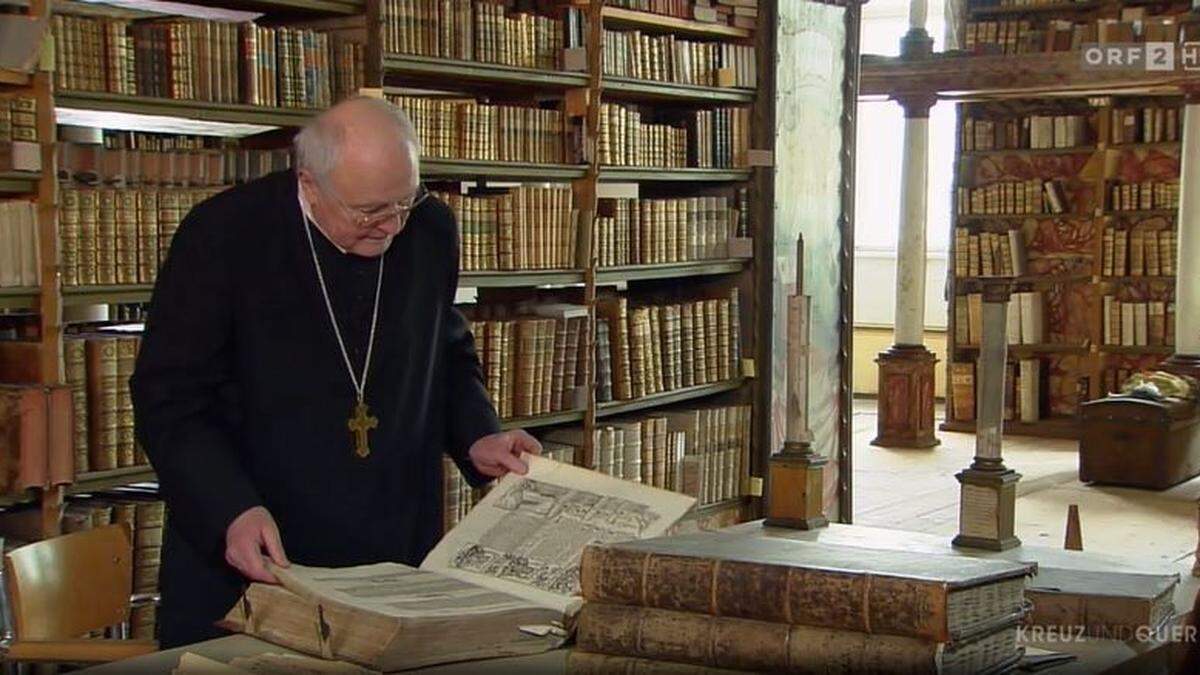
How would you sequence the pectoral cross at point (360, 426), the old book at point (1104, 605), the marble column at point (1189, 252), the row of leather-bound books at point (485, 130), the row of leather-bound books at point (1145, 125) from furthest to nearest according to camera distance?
the row of leather-bound books at point (1145, 125) < the marble column at point (1189, 252) < the row of leather-bound books at point (485, 130) < the pectoral cross at point (360, 426) < the old book at point (1104, 605)

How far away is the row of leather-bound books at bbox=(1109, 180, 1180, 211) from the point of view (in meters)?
11.9

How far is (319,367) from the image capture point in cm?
269

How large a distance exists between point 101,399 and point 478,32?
1.87 meters

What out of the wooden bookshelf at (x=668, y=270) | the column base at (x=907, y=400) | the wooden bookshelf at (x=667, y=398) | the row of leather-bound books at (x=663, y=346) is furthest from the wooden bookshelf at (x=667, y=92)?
the column base at (x=907, y=400)

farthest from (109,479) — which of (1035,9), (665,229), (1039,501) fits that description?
(1035,9)

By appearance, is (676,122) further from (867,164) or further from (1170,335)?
(867,164)

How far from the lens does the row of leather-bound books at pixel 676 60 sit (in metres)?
6.07

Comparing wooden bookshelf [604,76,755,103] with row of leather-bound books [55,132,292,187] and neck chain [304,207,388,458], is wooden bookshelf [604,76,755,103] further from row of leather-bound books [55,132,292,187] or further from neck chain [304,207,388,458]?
neck chain [304,207,388,458]

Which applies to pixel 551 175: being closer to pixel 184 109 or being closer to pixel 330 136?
pixel 184 109

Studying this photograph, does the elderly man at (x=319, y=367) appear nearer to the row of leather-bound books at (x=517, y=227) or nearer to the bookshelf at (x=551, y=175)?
the bookshelf at (x=551, y=175)

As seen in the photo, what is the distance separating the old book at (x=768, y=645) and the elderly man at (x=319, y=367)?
728mm

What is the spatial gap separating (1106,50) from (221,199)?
8819 mm

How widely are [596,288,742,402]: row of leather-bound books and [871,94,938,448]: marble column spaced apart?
506cm

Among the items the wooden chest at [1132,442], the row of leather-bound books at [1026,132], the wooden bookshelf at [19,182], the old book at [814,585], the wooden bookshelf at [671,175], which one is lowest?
the wooden chest at [1132,442]
